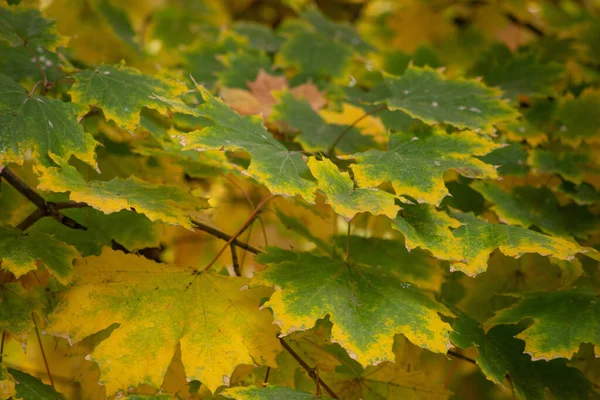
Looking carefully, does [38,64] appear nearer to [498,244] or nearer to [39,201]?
[39,201]

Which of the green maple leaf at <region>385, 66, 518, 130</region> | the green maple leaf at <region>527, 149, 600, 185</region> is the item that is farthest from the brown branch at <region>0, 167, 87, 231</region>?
the green maple leaf at <region>527, 149, 600, 185</region>

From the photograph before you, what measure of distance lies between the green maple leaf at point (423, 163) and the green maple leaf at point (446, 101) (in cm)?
6

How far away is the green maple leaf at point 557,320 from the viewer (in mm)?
Result: 908

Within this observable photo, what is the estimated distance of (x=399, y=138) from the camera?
3.50ft

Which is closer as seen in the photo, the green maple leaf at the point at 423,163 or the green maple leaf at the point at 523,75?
the green maple leaf at the point at 423,163

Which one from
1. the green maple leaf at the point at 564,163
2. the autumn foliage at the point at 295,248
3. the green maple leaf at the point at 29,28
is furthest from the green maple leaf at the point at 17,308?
the green maple leaf at the point at 564,163

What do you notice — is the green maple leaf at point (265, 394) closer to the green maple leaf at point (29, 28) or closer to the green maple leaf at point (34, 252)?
the green maple leaf at point (34, 252)

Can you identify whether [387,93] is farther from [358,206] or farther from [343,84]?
[358,206]

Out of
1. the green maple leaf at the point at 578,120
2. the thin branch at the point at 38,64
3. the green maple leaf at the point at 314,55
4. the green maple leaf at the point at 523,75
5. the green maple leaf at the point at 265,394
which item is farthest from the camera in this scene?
the green maple leaf at the point at 314,55

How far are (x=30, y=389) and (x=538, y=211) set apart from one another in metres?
0.96

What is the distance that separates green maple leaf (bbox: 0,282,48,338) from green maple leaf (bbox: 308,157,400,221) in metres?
0.49

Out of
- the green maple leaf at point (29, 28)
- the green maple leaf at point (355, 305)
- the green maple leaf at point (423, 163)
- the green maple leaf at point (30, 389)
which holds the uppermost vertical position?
the green maple leaf at point (29, 28)

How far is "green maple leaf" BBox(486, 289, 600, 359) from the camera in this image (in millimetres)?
908

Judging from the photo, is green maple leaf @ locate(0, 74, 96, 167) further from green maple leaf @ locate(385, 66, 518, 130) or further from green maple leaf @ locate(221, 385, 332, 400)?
green maple leaf @ locate(385, 66, 518, 130)
